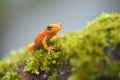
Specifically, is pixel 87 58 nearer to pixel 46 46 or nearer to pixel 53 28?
pixel 46 46

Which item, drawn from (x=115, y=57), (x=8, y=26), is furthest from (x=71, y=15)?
(x=115, y=57)

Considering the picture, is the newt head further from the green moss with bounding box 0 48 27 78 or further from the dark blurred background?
the dark blurred background

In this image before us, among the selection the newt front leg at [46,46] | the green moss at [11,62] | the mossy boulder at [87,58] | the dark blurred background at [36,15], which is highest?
the dark blurred background at [36,15]

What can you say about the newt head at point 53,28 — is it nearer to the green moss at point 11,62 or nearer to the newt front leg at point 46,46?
the newt front leg at point 46,46

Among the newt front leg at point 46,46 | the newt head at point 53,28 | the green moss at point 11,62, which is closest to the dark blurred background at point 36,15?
the green moss at point 11,62

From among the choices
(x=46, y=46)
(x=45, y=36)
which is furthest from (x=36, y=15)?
(x=46, y=46)

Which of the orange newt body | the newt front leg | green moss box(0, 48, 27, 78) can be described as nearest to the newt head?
the orange newt body

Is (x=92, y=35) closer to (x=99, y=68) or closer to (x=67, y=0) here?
(x=99, y=68)

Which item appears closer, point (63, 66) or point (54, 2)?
point (63, 66)
